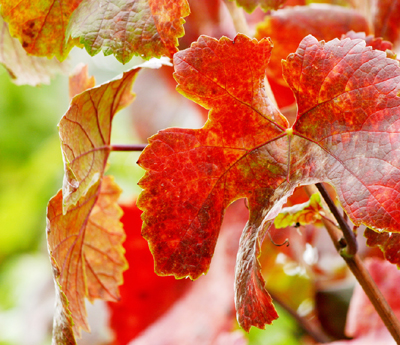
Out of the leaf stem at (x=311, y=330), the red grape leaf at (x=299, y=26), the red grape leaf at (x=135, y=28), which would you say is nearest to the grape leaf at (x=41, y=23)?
the red grape leaf at (x=135, y=28)

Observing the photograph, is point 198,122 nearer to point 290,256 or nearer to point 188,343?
point 290,256

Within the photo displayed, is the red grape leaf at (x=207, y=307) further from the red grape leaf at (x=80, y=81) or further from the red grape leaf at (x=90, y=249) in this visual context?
the red grape leaf at (x=80, y=81)

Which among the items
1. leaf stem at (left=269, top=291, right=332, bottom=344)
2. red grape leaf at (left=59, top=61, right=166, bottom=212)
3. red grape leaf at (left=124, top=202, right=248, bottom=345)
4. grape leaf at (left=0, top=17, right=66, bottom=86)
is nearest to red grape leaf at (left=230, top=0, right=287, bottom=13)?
red grape leaf at (left=59, top=61, right=166, bottom=212)

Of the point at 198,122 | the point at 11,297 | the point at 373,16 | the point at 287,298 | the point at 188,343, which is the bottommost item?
the point at 11,297

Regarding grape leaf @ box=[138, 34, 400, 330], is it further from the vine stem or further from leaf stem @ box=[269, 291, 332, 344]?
leaf stem @ box=[269, 291, 332, 344]

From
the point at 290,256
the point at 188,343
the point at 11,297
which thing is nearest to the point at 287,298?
the point at 290,256
